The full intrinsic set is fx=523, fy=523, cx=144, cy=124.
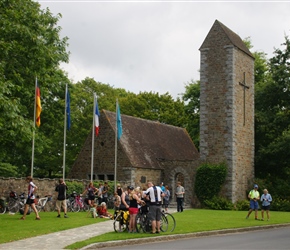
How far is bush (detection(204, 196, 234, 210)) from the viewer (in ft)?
119

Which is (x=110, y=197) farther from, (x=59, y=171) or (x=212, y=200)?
(x=59, y=171)

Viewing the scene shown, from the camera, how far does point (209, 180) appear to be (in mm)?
37344

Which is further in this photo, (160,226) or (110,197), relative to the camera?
(110,197)

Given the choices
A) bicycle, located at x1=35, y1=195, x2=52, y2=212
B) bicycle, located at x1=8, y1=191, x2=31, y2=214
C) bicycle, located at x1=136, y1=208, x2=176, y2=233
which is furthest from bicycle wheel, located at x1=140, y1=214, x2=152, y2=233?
bicycle, located at x1=35, y1=195, x2=52, y2=212

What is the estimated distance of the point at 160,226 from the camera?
19688mm

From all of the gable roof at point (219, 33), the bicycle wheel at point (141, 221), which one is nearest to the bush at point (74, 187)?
the bicycle wheel at point (141, 221)

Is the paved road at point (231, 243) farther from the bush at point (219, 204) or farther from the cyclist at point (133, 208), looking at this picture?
the bush at point (219, 204)

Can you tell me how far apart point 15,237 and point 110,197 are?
1773 centimetres

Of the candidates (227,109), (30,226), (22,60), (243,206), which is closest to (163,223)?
(30,226)

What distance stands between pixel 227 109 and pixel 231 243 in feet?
71.4

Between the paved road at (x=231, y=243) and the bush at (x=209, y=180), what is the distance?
16768mm

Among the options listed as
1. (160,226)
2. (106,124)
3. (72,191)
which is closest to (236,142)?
(106,124)

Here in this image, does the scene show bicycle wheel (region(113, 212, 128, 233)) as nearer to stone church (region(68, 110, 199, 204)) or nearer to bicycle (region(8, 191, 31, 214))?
bicycle (region(8, 191, 31, 214))

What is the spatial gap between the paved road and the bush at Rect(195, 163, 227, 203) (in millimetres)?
16768
